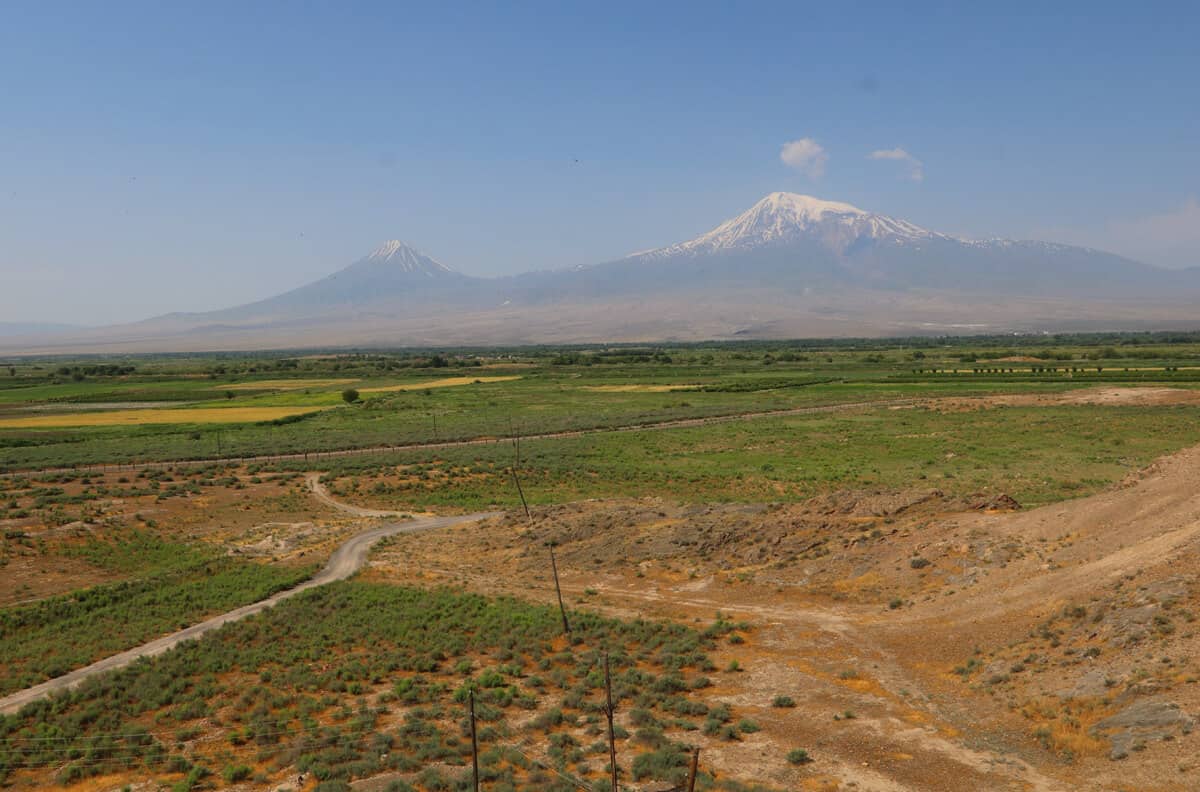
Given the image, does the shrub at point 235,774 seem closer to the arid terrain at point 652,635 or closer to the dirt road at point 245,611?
the arid terrain at point 652,635

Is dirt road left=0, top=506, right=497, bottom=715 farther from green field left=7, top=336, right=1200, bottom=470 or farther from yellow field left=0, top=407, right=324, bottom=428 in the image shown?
yellow field left=0, top=407, right=324, bottom=428

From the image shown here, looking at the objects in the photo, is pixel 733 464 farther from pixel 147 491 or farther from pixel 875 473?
pixel 147 491

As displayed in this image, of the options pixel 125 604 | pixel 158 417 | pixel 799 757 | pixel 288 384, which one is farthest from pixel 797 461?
pixel 288 384

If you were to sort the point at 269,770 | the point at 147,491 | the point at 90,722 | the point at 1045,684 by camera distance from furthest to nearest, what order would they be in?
the point at 147,491 → the point at 90,722 → the point at 1045,684 → the point at 269,770

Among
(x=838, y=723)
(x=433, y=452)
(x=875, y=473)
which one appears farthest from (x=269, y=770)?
(x=433, y=452)

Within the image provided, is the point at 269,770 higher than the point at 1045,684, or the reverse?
the point at 1045,684

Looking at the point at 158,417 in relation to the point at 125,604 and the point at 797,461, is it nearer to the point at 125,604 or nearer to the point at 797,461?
the point at 125,604
